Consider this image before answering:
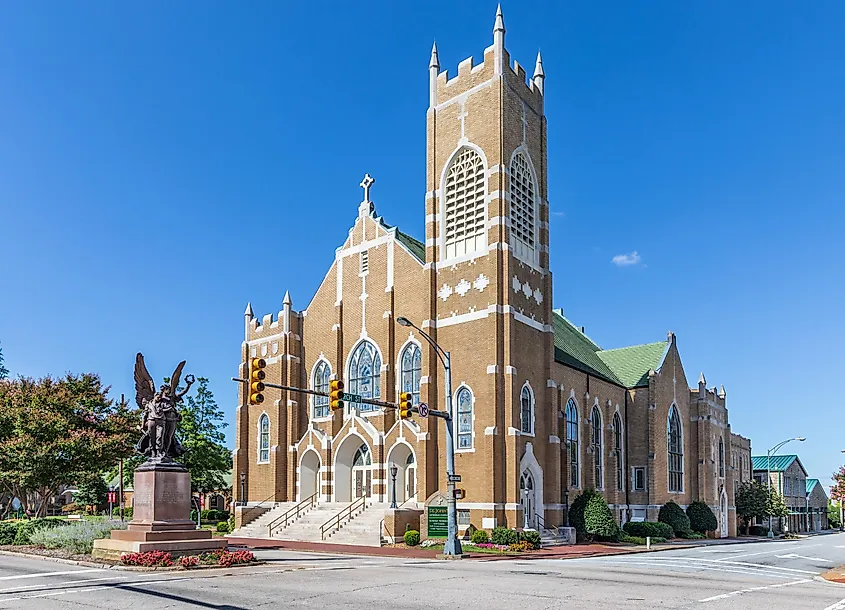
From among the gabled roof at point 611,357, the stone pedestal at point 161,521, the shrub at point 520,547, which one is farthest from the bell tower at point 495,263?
the stone pedestal at point 161,521

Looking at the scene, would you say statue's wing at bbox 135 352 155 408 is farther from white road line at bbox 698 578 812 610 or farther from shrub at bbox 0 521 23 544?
white road line at bbox 698 578 812 610

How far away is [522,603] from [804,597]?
6366 mm

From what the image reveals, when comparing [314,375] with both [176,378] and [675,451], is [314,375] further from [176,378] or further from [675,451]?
[675,451]

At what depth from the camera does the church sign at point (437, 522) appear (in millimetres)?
31984

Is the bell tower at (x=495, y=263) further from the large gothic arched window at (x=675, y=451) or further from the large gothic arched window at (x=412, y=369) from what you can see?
the large gothic arched window at (x=675, y=451)

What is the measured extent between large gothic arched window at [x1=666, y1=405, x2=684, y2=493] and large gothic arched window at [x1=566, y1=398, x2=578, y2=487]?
1122 centimetres

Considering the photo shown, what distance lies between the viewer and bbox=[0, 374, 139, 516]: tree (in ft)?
114

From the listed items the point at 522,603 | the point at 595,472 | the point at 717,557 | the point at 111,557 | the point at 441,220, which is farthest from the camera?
the point at 595,472

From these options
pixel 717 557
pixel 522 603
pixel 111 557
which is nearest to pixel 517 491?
pixel 717 557

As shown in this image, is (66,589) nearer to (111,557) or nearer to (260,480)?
(111,557)

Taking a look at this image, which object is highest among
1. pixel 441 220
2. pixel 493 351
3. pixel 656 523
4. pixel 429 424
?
pixel 441 220

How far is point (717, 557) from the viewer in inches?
1247

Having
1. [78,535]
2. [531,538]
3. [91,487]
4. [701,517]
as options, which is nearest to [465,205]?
[531,538]

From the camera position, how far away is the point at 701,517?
2076 inches
